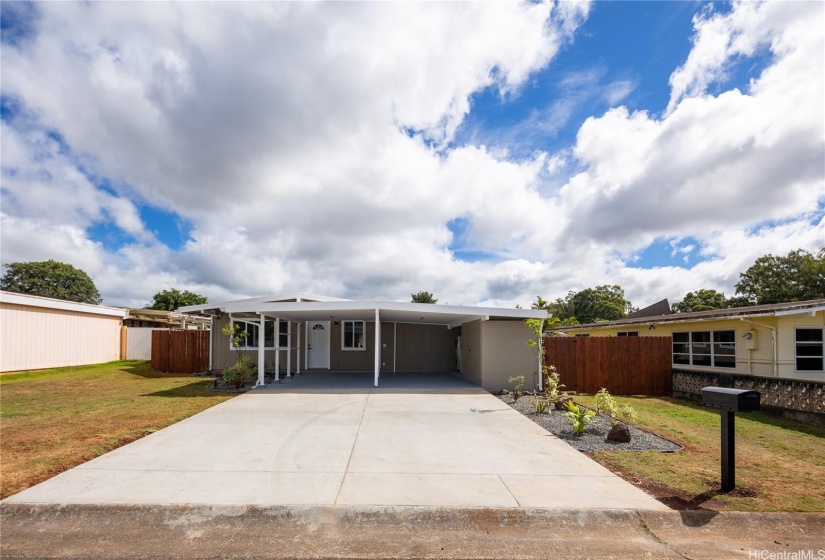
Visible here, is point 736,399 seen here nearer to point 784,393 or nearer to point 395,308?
point 784,393

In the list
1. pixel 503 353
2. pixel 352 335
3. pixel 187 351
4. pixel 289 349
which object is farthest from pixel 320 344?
pixel 503 353

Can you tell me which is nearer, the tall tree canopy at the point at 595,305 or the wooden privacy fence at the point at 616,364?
the wooden privacy fence at the point at 616,364

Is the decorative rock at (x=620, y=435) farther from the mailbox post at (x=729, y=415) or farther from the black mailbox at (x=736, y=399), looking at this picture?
the black mailbox at (x=736, y=399)

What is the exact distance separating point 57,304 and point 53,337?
1322 mm

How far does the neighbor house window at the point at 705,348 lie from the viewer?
1298 cm

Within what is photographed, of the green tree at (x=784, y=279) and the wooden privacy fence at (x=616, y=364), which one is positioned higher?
the green tree at (x=784, y=279)

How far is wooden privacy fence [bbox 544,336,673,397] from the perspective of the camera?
543 inches

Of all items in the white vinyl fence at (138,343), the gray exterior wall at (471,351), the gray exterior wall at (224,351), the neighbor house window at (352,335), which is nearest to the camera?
the gray exterior wall at (471,351)

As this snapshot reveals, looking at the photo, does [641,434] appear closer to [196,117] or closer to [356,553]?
[356,553]

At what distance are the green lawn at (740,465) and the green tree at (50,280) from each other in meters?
47.2

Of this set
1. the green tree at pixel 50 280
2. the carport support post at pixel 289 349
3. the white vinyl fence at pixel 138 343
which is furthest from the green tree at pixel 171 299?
the carport support post at pixel 289 349

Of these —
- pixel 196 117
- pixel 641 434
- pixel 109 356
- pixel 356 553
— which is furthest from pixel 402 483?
pixel 109 356

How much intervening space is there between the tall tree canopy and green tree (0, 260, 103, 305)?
159ft

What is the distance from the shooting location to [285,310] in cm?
1197
